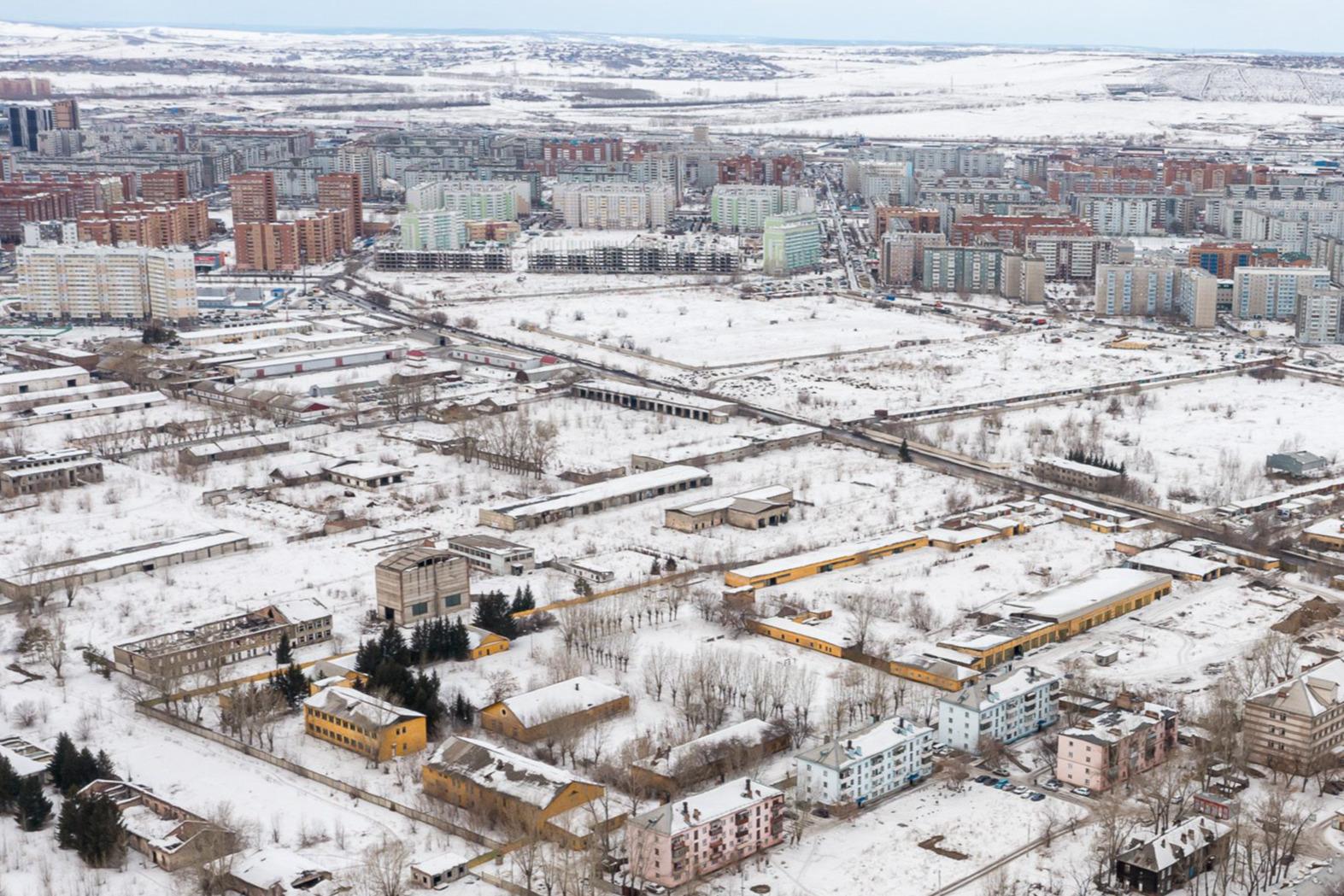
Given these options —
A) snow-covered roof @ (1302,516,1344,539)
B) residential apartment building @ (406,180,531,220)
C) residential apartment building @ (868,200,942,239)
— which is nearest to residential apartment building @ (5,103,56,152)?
residential apartment building @ (406,180,531,220)

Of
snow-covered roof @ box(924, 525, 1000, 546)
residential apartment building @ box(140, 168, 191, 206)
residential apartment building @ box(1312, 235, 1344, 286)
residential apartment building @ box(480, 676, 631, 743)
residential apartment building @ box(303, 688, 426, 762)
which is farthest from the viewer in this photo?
residential apartment building @ box(140, 168, 191, 206)

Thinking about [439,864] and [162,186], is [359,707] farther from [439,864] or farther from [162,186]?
[162,186]

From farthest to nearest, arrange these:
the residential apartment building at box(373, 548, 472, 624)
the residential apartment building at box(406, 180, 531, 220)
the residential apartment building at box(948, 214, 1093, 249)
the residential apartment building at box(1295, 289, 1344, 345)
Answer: the residential apartment building at box(406, 180, 531, 220), the residential apartment building at box(948, 214, 1093, 249), the residential apartment building at box(1295, 289, 1344, 345), the residential apartment building at box(373, 548, 472, 624)

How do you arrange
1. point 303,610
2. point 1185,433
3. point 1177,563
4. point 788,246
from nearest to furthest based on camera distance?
point 303,610 < point 1177,563 < point 1185,433 < point 788,246

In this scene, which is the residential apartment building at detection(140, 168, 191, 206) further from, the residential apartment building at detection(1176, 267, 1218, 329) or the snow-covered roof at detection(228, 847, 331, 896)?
the snow-covered roof at detection(228, 847, 331, 896)

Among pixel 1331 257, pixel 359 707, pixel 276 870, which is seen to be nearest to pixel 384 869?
pixel 276 870

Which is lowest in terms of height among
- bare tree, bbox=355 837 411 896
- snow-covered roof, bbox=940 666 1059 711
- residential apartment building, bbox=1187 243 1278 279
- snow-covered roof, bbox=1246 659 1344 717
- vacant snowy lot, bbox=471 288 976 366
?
vacant snowy lot, bbox=471 288 976 366

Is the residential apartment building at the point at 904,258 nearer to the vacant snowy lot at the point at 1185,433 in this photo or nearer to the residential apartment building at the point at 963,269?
the residential apartment building at the point at 963,269
